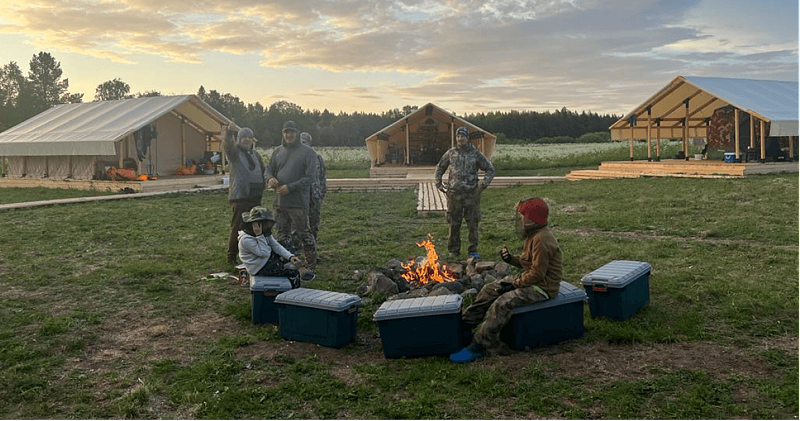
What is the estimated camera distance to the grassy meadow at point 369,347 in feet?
14.7

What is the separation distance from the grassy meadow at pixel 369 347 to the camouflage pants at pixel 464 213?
16.5 inches

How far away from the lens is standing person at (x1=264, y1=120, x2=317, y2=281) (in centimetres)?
866

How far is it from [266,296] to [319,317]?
0.90 meters

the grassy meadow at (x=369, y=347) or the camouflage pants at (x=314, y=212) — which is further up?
the camouflage pants at (x=314, y=212)

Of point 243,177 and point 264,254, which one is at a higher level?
point 243,177

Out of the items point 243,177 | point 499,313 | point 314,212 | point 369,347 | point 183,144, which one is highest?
point 183,144

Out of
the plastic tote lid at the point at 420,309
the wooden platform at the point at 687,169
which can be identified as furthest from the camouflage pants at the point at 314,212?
the wooden platform at the point at 687,169

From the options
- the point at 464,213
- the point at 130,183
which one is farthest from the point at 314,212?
the point at 130,183

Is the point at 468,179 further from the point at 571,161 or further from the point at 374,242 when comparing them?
the point at 571,161

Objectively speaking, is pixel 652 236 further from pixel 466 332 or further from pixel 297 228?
pixel 466 332

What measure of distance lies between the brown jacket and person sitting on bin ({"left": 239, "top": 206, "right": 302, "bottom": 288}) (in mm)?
2592

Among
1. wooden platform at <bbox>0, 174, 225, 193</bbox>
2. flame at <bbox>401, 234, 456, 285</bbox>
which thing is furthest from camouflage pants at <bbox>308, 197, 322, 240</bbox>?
wooden platform at <bbox>0, 174, 225, 193</bbox>

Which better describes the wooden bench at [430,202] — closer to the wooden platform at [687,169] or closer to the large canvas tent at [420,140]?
the wooden platform at [687,169]

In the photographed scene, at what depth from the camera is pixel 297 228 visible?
8.80 m
